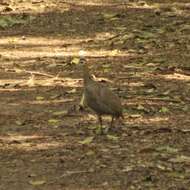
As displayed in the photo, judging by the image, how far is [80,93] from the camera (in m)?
9.38

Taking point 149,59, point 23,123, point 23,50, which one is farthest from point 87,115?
point 23,50

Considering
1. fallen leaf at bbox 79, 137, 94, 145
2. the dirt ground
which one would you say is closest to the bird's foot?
the dirt ground

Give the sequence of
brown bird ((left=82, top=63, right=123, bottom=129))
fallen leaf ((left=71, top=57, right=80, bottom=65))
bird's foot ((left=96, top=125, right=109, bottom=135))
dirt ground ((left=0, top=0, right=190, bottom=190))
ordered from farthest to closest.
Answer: fallen leaf ((left=71, top=57, right=80, bottom=65))
bird's foot ((left=96, top=125, right=109, bottom=135))
brown bird ((left=82, top=63, right=123, bottom=129))
dirt ground ((left=0, top=0, right=190, bottom=190))

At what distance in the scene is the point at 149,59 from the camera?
36.3 feet

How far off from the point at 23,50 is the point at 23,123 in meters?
3.90

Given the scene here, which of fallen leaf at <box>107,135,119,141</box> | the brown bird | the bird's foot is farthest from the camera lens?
the bird's foot

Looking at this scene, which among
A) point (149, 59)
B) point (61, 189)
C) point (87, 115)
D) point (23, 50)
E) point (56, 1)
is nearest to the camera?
point (61, 189)

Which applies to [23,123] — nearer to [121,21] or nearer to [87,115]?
[87,115]

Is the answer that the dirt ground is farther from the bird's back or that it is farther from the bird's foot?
the bird's back

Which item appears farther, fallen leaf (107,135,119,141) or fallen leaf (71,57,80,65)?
fallen leaf (71,57,80,65)

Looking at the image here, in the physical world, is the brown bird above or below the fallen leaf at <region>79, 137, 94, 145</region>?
above

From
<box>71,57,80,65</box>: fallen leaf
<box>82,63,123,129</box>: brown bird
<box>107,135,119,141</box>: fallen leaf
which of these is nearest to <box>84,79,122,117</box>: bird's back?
<box>82,63,123,129</box>: brown bird

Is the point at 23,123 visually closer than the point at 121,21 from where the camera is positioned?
Yes

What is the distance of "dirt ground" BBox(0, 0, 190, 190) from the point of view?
22.3 ft
